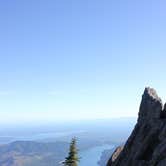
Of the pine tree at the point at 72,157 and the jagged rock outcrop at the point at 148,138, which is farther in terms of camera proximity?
the pine tree at the point at 72,157

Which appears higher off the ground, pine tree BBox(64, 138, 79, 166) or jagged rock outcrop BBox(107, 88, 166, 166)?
jagged rock outcrop BBox(107, 88, 166, 166)

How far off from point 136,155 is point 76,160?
3247 cm

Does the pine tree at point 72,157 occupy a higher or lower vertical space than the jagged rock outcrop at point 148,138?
lower

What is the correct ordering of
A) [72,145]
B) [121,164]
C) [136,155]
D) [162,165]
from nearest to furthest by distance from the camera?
[162,165] → [136,155] → [121,164] → [72,145]

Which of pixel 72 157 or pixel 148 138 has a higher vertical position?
pixel 148 138

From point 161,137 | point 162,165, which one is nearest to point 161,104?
point 161,137

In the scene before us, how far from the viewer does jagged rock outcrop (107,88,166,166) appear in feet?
86.0

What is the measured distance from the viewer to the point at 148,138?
29250 millimetres

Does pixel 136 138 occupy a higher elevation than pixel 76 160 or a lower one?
higher

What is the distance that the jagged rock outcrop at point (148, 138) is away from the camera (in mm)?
26212

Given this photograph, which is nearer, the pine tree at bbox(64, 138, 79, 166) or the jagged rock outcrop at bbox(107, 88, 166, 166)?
the jagged rock outcrop at bbox(107, 88, 166, 166)

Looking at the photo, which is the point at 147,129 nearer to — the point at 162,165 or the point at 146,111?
the point at 146,111

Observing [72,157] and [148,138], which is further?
[72,157]

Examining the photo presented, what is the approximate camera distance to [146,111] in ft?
111
